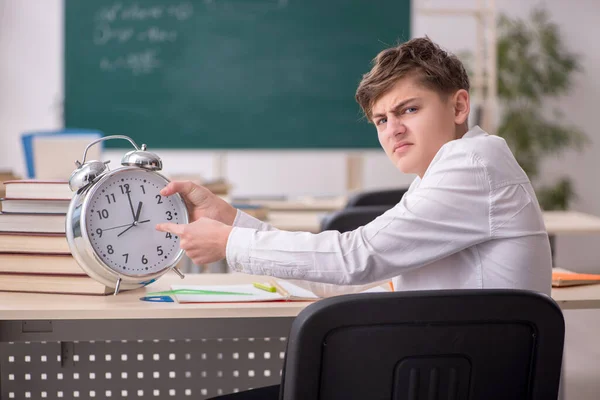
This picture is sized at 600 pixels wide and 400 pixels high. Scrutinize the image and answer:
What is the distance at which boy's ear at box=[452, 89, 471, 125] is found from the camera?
1.63 meters

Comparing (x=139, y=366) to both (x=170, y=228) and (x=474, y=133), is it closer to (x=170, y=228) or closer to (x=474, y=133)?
(x=170, y=228)

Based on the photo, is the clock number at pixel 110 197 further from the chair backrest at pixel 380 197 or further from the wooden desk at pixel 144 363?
the chair backrest at pixel 380 197

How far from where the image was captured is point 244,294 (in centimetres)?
183

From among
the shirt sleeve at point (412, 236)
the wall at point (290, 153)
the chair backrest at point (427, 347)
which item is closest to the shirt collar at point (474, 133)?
the shirt sleeve at point (412, 236)

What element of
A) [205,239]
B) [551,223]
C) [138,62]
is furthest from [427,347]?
[138,62]

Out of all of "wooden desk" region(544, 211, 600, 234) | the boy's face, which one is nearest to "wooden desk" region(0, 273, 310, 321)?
the boy's face

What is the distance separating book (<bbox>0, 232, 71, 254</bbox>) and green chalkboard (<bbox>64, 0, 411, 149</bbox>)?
419cm

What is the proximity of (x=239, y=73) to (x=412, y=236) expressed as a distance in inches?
184

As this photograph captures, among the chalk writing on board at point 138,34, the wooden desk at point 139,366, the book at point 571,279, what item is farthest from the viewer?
the chalk writing on board at point 138,34

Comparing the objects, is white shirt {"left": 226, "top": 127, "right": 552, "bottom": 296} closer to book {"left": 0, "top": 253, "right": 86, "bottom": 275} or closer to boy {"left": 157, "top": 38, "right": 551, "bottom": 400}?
boy {"left": 157, "top": 38, "right": 551, "bottom": 400}

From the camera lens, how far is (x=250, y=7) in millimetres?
5961

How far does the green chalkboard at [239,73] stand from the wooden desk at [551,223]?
199 cm

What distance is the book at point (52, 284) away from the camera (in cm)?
177

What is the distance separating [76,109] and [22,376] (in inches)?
161
